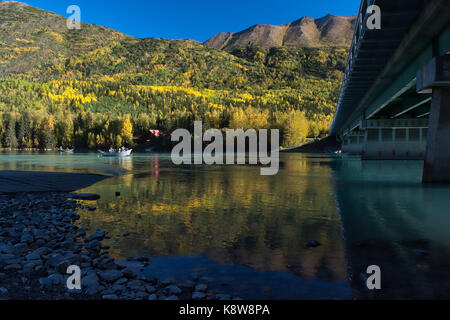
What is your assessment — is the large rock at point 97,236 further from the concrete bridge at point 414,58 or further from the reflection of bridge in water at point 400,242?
the concrete bridge at point 414,58

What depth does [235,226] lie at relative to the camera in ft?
35.3

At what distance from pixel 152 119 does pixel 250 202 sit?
187m

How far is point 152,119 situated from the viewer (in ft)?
646

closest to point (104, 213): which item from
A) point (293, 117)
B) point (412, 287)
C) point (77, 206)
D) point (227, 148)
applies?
point (77, 206)

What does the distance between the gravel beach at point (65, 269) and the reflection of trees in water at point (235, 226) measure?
0.79 metres

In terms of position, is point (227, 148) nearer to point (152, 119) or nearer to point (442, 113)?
point (152, 119)

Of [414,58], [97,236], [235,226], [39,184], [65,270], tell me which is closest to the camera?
[65,270]

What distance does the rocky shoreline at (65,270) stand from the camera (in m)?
5.47

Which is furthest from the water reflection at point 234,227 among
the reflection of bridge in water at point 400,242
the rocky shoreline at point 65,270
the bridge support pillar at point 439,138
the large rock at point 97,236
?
the bridge support pillar at point 439,138

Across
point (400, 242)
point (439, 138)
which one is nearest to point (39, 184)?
point (400, 242)

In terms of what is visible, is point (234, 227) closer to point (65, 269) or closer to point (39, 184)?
point (65, 269)

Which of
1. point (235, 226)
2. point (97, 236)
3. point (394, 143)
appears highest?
point (394, 143)

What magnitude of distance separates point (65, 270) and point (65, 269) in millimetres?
27

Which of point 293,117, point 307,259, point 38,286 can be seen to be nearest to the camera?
point 38,286
